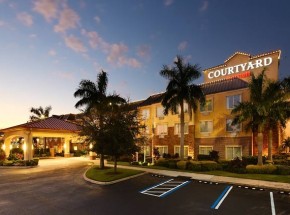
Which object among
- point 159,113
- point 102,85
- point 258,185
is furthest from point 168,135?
point 258,185

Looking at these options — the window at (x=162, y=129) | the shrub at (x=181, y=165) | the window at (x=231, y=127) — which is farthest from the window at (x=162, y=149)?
the shrub at (x=181, y=165)

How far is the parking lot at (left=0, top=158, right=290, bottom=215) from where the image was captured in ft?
47.8

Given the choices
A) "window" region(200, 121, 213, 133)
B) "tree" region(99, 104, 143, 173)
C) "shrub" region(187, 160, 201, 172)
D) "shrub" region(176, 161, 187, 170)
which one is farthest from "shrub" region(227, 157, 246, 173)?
"window" region(200, 121, 213, 133)

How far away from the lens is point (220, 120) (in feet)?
129

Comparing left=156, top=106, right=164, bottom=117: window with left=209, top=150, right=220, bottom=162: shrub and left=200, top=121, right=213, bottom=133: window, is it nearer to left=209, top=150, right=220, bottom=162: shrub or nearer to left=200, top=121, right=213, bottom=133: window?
left=200, top=121, right=213, bottom=133: window

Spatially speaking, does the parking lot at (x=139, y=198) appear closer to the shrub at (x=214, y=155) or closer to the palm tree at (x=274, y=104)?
the palm tree at (x=274, y=104)

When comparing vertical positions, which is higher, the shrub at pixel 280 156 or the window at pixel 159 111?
the window at pixel 159 111

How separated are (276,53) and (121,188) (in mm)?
35854

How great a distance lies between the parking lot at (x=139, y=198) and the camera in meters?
14.6

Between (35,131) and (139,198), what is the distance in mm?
31313

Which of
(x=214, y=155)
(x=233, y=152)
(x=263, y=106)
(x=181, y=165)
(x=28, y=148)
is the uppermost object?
(x=263, y=106)

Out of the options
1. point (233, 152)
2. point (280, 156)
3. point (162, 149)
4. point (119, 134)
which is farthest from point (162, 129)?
point (119, 134)

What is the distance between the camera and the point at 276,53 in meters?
43.1

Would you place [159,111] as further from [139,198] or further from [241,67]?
[139,198]
